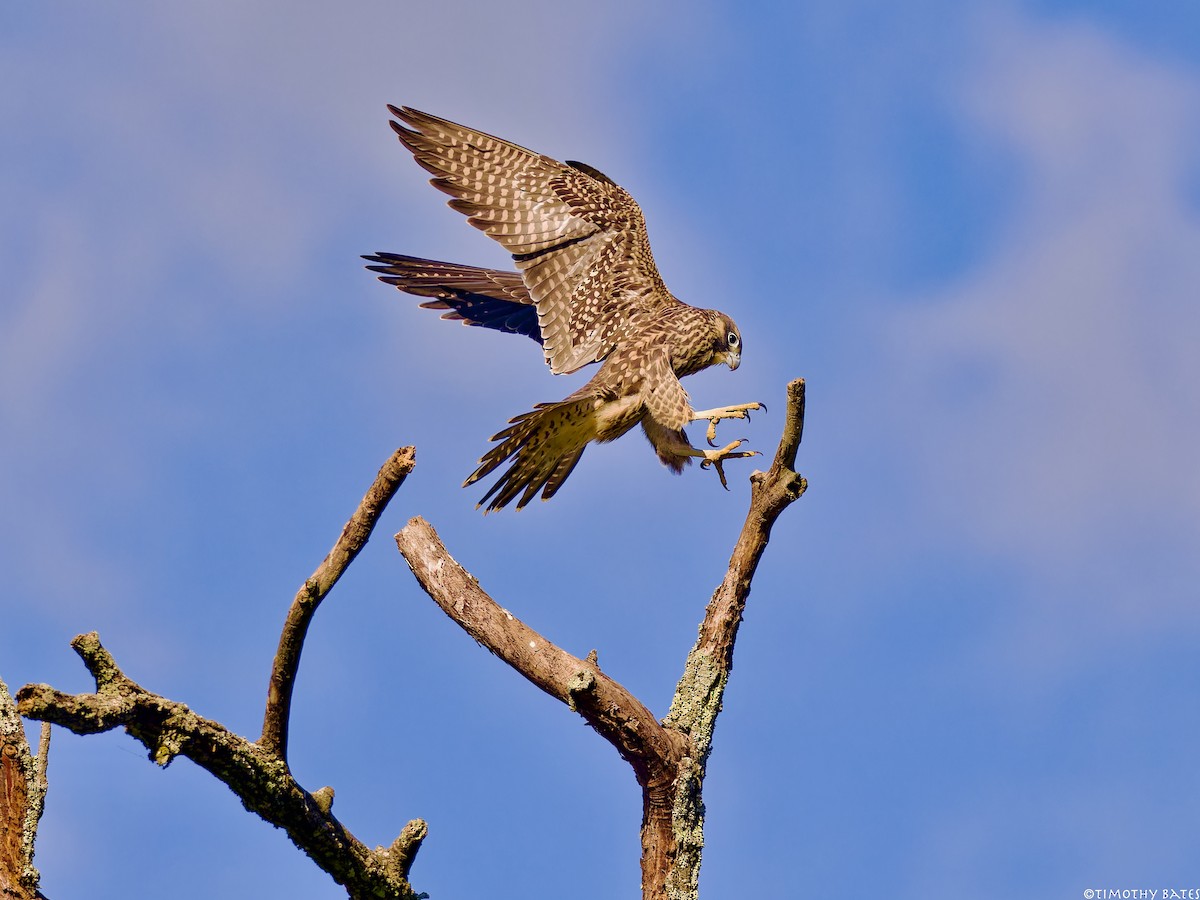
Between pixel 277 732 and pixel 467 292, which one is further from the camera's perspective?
pixel 467 292

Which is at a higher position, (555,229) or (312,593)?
(555,229)

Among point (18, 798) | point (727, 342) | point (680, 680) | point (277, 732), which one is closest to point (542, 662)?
point (680, 680)

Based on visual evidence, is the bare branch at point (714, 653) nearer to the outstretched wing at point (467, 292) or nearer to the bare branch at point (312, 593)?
the bare branch at point (312, 593)

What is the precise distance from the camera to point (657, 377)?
6.44m

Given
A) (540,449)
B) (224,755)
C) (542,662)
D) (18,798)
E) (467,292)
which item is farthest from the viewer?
(467,292)

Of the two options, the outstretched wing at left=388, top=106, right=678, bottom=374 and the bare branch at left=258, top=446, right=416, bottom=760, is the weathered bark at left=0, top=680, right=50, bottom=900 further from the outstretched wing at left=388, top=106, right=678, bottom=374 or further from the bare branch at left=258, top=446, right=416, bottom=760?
the outstretched wing at left=388, top=106, right=678, bottom=374

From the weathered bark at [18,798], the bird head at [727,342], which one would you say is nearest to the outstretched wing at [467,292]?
the bird head at [727,342]

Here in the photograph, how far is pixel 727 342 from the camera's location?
22.8ft

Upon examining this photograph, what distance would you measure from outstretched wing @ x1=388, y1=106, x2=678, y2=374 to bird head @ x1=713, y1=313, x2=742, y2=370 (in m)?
0.42

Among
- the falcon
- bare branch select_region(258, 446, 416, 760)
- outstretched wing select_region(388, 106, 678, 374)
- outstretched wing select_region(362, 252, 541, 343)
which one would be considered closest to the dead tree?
bare branch select_region(258, 446, 416, 760)

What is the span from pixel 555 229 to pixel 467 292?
85cm

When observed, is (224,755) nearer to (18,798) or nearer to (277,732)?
(277,732)

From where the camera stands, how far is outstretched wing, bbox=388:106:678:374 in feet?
23.0

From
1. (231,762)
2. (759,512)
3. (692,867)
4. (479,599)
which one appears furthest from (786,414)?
(231,762)
